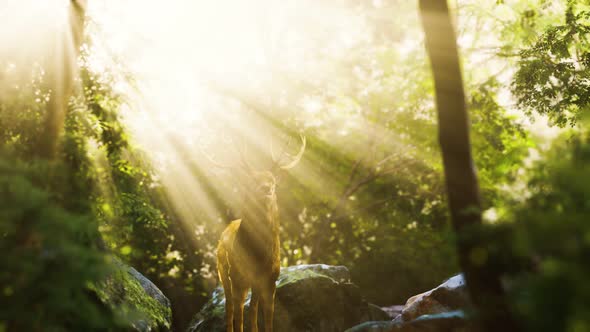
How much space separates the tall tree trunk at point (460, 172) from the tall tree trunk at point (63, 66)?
4204 millimetres

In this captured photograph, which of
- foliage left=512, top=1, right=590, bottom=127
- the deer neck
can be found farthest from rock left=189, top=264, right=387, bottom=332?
foliage left=512, top=1, right=590, bottom=127

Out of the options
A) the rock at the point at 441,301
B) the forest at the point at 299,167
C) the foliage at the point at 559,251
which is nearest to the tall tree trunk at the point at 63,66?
the forest at the point at 299,167

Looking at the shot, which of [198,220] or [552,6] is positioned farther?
[198,220]

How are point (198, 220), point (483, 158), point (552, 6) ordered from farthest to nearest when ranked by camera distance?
point (198, 220)
point (483, 158)
point (552, 6)

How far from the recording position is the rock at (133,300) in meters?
5.53

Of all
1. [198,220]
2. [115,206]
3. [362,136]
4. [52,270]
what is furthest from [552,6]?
Result: [198,220]

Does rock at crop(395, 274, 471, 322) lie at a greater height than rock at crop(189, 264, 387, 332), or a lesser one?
lesser

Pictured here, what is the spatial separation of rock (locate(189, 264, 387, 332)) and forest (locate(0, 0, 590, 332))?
0.04 m

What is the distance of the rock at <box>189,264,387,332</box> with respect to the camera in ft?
28.8

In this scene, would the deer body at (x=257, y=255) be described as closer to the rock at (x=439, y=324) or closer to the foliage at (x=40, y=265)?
the rock at (x=439, y=324)

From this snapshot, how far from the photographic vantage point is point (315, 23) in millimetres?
13000

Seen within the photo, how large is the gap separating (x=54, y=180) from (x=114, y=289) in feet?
7.71

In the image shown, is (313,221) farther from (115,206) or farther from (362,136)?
(115,206)

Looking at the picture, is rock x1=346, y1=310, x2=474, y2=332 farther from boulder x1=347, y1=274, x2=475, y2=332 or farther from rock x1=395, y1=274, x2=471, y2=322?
Answer: rock x1=395, y1=274, x2=471, y2=322
